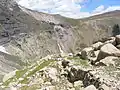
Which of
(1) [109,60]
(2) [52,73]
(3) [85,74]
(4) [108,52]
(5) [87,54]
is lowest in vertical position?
(2) [52,73]

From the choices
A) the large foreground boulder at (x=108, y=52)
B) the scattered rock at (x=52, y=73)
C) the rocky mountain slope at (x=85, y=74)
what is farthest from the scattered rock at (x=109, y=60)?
the scattered rock at (x=52, y=73)

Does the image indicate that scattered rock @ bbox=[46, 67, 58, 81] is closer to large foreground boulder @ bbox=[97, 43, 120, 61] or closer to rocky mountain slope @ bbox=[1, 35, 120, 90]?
rocky mountain slope @ bbox=[1, 35, 120, 90]

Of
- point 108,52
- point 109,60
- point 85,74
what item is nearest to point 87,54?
point 108,52

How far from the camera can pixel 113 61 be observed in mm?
18047

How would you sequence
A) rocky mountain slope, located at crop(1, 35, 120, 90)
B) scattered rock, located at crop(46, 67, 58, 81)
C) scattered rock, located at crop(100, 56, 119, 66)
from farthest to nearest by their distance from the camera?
scattered rock, located at crop(46, 67, 58, 81) → scattered rock, located at crop(100, 56, 119, 66) → rocky mountain slope, located at crop(1, 35, 120, 90)

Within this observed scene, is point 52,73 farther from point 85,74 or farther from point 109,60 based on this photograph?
point 109,60

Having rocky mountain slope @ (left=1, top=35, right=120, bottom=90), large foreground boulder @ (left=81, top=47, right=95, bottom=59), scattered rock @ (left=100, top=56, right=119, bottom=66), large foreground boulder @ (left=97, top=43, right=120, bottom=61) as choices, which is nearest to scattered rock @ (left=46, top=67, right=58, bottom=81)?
rocky mountain slope @ (left=1, top=35, right=120, bottom=90)

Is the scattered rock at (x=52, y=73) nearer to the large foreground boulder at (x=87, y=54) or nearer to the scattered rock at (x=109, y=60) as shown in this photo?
the large foreground boulder at (x=87, y=54)

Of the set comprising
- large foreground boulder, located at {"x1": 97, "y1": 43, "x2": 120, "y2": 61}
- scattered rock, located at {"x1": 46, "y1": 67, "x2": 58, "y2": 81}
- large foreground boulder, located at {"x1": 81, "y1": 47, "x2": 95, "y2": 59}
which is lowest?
scattered rock, located at {"x1": 46, "y1": 67, "x2": 58, "y2": 81}

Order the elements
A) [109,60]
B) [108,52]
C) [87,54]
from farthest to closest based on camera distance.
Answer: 1. [87,54]
2. [108,52]
3. [109,60]

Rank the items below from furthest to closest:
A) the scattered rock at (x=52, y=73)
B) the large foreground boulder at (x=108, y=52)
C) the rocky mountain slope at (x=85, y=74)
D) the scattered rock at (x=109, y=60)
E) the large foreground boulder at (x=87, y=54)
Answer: the large foreground boulder at (x=87, y=54)
the scattered rock at (x=52, y=73)
the large foreground boulder at (x=108, y=52)
the scattered rock at (x=109, y=60)
the rocky mountain slope at (x=85, y=74)

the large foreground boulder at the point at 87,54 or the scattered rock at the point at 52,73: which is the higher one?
the large foreground boulder at the point at 87,54

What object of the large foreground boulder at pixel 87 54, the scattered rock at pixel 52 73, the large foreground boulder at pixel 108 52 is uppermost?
the large foreground boulder at pixel 108 52

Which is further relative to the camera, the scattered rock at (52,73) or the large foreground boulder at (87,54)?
the large foreground boulder at (87,54)
